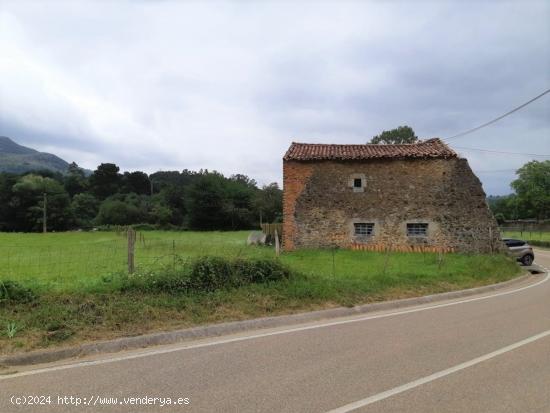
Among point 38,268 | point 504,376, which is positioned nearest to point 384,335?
point 504,376

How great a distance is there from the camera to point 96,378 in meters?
5.44

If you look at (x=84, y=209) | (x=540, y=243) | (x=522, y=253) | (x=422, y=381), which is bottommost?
(x=422, y=381)

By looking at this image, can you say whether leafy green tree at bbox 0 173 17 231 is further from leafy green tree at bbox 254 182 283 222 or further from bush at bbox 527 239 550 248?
bush at bbox 527 239 550 248

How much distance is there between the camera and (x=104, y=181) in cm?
11762

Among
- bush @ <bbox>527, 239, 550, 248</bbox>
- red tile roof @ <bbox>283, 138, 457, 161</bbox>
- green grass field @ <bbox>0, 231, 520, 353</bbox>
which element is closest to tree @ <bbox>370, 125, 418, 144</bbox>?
bush @ <bbox>527, 239, 550, 248</bbox>

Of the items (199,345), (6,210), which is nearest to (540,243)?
(199,345)

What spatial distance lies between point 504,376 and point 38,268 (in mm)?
13410

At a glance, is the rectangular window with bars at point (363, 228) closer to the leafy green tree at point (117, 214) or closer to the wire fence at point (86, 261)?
the wire fence at point (86, 261)

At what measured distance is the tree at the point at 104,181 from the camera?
11631cm

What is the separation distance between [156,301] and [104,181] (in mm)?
117006

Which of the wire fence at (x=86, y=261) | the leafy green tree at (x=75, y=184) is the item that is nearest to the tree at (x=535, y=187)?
the wire fence at (x=86, y=261)

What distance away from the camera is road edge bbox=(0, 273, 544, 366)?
6121 mm

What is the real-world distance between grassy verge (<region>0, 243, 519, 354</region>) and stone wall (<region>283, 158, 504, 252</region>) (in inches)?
451

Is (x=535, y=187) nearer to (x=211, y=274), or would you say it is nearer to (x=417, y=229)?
(x=417, y=229)
